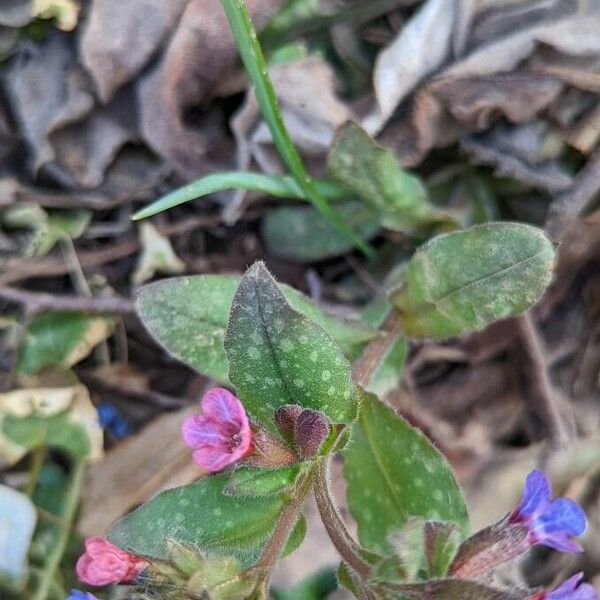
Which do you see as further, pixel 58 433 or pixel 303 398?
pixel 58 433

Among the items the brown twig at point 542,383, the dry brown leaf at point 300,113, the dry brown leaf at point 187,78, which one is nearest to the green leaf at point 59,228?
the dry brown leaf at point 187,78

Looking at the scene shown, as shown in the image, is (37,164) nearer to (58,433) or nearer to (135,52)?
(135,52)

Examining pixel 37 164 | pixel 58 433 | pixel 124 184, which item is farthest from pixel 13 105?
pixel 58 433

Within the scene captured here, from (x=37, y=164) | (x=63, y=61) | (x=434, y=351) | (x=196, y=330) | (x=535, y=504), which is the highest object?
(x=63, y=61)

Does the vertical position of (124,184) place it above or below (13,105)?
below

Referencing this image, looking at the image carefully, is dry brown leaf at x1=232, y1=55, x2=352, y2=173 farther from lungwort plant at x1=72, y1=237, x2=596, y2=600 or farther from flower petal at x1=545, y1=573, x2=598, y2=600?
flower petal at x1=545, y1=573, x2=598, y2=600

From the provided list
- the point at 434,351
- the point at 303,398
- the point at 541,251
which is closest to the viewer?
the point at 303,398
